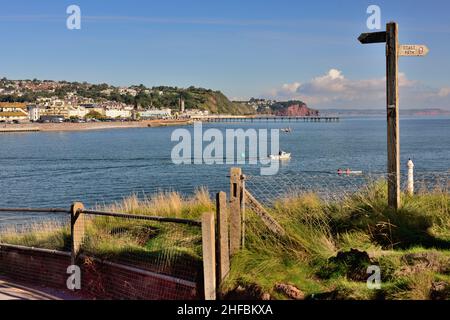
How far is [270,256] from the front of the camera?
8344mm

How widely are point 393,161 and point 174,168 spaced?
44709 millimetres

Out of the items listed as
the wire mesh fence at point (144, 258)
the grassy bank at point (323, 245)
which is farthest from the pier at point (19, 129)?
the wire mesh fence at point (144, 258)

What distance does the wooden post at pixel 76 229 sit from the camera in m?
9.77

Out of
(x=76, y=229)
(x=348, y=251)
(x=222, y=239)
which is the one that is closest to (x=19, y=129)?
(x=76, y=229)

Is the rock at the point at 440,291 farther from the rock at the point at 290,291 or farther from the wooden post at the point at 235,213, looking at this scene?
the wooden post at the point at 235,213

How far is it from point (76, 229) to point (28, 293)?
4.08ft

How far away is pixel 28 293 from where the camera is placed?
9359 millimetres

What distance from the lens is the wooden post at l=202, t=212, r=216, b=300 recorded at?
7.84 meters

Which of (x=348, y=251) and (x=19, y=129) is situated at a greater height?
(x=19, y=129)

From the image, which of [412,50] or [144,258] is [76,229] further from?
[412,50]

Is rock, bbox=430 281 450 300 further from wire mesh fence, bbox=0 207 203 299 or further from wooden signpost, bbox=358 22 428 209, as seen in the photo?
wooden signpost, bbox=358 22 428 209

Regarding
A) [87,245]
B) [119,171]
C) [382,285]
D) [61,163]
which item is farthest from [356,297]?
[61,163]

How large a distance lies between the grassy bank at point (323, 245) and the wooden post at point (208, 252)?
0.66 ft

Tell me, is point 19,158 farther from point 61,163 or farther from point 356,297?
point 356,297
